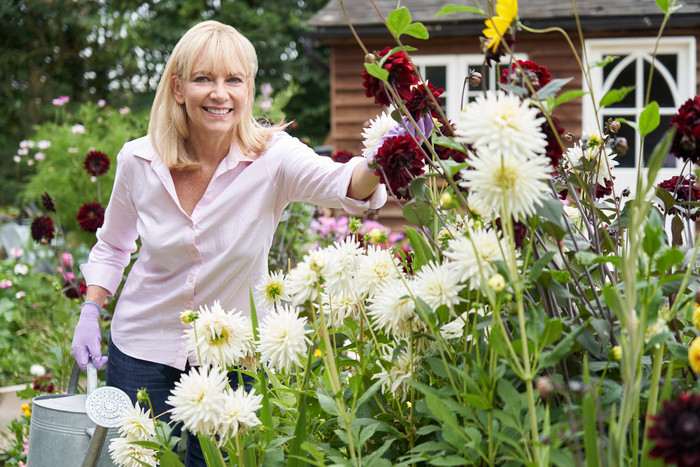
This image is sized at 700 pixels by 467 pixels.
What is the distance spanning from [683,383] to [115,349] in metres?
1.51

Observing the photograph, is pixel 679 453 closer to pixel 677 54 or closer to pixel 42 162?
pixel 42 162

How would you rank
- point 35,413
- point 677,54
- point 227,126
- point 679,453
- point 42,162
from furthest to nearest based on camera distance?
point 677,54 < point 42,162 < point 227,126 < point 35,413 < point 679,453

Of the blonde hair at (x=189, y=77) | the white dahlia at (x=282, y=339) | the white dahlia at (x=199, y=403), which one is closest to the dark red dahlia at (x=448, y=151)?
the white dahlia at (x=282, y=339)

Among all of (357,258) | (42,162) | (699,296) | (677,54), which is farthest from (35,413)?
(677,54)

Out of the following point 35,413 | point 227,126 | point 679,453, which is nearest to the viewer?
point 679,453

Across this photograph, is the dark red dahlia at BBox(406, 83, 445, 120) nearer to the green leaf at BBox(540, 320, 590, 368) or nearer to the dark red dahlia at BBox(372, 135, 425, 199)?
the dark red dahlia at BBox(372, 135, 425, 199)

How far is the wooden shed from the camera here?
20.3 ft

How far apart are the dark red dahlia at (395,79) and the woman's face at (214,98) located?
2.51ft

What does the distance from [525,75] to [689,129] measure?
23 centimetres

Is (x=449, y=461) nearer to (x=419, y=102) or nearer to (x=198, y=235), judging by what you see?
(x=419, y=102)

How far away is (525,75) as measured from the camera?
2.93 ft

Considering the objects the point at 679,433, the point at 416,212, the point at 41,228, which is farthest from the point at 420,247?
the point at 41,228

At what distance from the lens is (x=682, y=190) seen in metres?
1.32

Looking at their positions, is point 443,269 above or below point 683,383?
above
